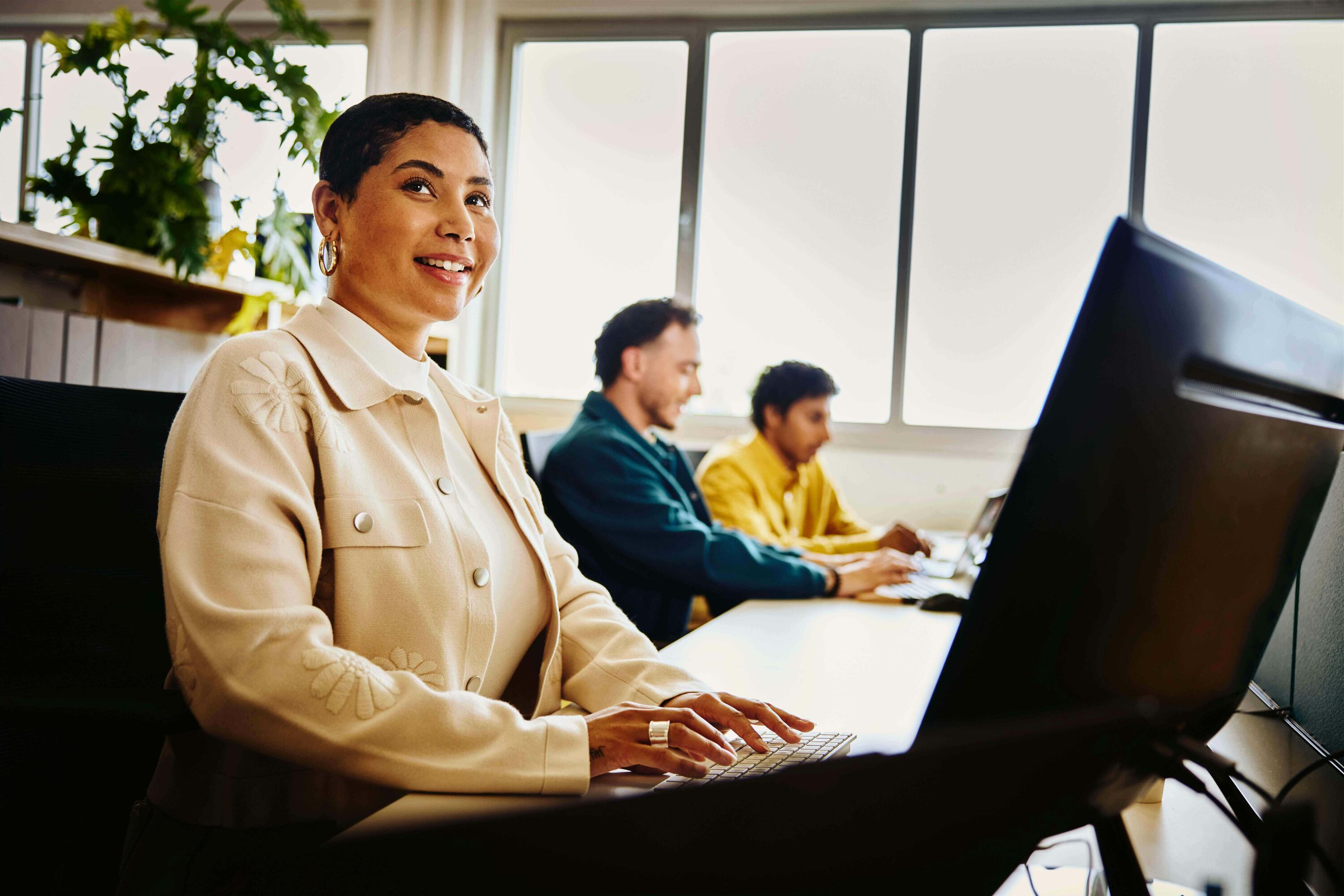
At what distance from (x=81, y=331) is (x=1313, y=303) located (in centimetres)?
444

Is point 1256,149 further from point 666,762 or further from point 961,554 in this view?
point 666,762

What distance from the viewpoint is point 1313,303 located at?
12.8ft

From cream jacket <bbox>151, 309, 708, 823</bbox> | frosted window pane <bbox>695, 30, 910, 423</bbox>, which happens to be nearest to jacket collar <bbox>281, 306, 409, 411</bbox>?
cream jacket <bbox>151, 309, 708, 823</bbox>

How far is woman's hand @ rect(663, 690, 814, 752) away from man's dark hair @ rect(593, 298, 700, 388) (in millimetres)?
1562

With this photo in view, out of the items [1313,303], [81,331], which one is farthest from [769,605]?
[1313,303]

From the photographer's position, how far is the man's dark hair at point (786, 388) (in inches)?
122

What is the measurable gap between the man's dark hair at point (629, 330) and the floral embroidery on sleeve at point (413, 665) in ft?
5.09

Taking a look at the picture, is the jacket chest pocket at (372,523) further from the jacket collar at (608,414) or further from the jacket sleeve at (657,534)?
the jacket collar at (608,414)

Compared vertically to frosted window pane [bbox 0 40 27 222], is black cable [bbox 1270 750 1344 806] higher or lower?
lower

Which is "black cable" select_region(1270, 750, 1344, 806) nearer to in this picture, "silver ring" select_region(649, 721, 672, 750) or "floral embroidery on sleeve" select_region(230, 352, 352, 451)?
"silver ring" select_region(649, 721, 672, 750)

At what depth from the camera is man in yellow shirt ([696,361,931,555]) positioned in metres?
2.72

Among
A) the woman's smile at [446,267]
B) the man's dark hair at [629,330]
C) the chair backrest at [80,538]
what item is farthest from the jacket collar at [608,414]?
the chair backrest at [80,538]

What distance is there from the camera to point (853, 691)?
1126mm

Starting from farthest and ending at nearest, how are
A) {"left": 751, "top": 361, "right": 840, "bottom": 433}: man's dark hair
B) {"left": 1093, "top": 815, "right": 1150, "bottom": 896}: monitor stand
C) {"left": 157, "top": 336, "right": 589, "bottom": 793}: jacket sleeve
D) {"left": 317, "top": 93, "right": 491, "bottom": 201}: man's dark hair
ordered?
{"left": 751, "top": 361, "right": 840, "bottom": 433}: man's dark hair
{"left": 317, "top": 93, "right": 491, "bottom": 201}: man's dark hair
{"left": 157, "top": 336, "right": 589, "bottom": 793}: jacket sleeve
{"left": 1093, "top": 815, "right": 1150, "bottom": 896}: monitor stand
